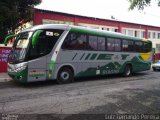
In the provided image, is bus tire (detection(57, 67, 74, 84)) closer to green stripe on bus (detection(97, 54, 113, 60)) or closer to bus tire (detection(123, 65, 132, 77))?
green stripe on bus (detection(97, 54, 113, 60))

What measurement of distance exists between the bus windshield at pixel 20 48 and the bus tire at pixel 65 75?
7.49ft

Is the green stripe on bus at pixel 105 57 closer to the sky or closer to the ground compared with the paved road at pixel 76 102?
closer to the sky

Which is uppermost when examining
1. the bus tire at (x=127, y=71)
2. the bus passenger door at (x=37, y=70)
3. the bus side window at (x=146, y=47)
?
the bus side window at (x=146, y=47)

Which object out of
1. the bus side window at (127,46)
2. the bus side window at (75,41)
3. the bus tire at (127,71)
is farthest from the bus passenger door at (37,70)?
the bus tire at (127,71)

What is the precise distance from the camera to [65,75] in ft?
39.0

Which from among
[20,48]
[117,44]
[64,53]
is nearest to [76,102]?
[64,53]

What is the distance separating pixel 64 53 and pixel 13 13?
27.6 ft

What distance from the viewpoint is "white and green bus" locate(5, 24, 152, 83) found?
407 inches

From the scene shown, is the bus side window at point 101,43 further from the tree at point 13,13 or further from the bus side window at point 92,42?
the tree at point 13,13

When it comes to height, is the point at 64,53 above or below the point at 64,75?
above

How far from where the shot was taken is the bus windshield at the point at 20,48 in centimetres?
1033

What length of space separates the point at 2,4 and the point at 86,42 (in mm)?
8775

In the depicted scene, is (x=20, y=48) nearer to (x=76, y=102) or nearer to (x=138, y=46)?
(x=76, y=102)

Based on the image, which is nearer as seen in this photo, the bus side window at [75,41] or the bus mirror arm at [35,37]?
the bus mirror arm at [35,37]
